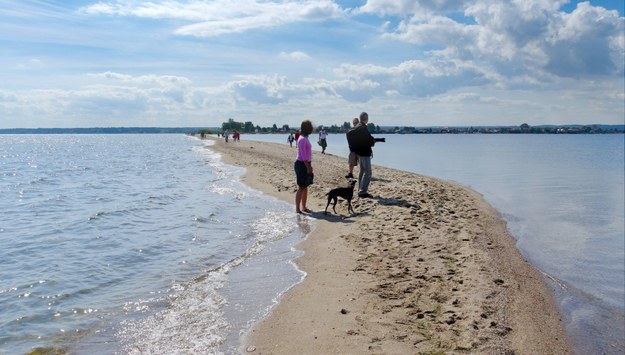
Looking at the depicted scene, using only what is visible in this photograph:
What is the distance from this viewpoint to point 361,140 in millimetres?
13047

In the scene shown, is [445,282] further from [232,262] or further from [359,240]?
[232,262]

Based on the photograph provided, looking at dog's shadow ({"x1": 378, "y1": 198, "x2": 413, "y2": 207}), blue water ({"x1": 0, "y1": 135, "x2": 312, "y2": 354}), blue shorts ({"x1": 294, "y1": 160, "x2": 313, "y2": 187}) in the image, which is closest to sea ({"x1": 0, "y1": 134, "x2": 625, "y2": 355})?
blue water ({"x1": 0, "y1": 135, "x2": 312, "y2": 354})

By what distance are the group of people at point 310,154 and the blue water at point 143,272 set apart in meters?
0.73

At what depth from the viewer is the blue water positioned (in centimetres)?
539

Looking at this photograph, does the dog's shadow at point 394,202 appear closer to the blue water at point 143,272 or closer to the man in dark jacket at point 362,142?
the man in dark jacket at point 362,142

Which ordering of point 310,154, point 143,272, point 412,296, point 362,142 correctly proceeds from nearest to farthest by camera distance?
point 412,296
point 143,272
point 310,154
point 362,142

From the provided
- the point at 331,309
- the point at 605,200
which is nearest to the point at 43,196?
the point at 331,309

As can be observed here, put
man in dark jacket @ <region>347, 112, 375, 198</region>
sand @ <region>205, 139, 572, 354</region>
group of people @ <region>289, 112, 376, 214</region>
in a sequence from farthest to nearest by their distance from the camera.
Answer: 1. man in dark jacket @ <region>347, 112, 375, 198</region>
2. group of people @ <region>289, 112, 376, 214</region>
3. sand @ <region>205, 139, 572, 354</region>

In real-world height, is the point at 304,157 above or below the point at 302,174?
above

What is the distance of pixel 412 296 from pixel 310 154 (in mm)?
6356

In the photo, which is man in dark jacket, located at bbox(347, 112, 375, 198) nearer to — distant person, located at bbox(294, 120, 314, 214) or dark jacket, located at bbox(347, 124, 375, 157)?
dark jacket, located at bbox(347, 124, 375, 157)

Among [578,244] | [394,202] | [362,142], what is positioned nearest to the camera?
[578,244]

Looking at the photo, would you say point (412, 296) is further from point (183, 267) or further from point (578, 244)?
point (578, 244)

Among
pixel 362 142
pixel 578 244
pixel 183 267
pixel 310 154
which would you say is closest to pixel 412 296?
pixel 183 267
